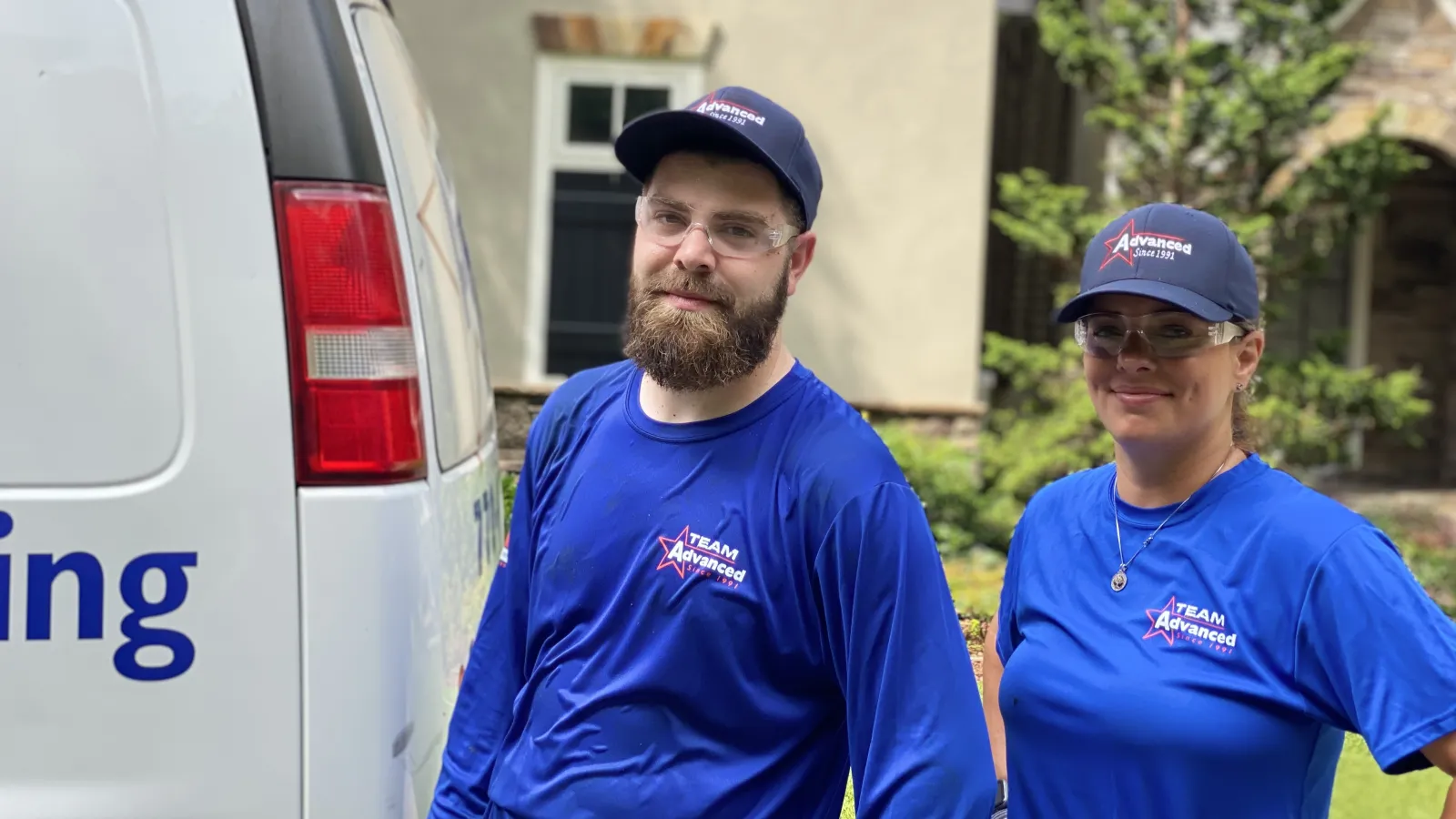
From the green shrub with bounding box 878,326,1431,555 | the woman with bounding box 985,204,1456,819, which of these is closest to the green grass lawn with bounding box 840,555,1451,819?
the woman with bounding box 985,204,1456,819

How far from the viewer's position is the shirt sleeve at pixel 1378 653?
5.12 feet

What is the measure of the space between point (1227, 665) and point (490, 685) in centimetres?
108

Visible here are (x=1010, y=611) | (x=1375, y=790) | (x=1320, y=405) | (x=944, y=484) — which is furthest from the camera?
(x=1320, y=405)

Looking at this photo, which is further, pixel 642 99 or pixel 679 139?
pixel 642 99

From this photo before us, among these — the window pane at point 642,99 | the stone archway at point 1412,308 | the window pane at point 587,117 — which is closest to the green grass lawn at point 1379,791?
the window pane at point 642,99

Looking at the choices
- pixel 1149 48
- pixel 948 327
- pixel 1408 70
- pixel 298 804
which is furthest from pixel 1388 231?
pixel 298 804

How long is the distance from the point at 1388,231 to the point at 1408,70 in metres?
3.00

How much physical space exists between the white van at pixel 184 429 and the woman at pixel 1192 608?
3.29ft

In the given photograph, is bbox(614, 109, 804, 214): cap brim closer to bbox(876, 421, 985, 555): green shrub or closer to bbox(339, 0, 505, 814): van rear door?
bbox(339, 0, 505, 814): van rear door

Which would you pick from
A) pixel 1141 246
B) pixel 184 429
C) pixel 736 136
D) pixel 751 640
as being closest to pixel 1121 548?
pixel 1141 246

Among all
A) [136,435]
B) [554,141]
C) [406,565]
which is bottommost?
[406,565]

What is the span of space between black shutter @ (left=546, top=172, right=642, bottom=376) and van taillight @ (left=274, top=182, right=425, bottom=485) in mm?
6433

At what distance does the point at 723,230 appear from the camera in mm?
1797

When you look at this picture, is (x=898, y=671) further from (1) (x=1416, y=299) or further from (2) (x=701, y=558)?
(1) (x=1416, y=299)
